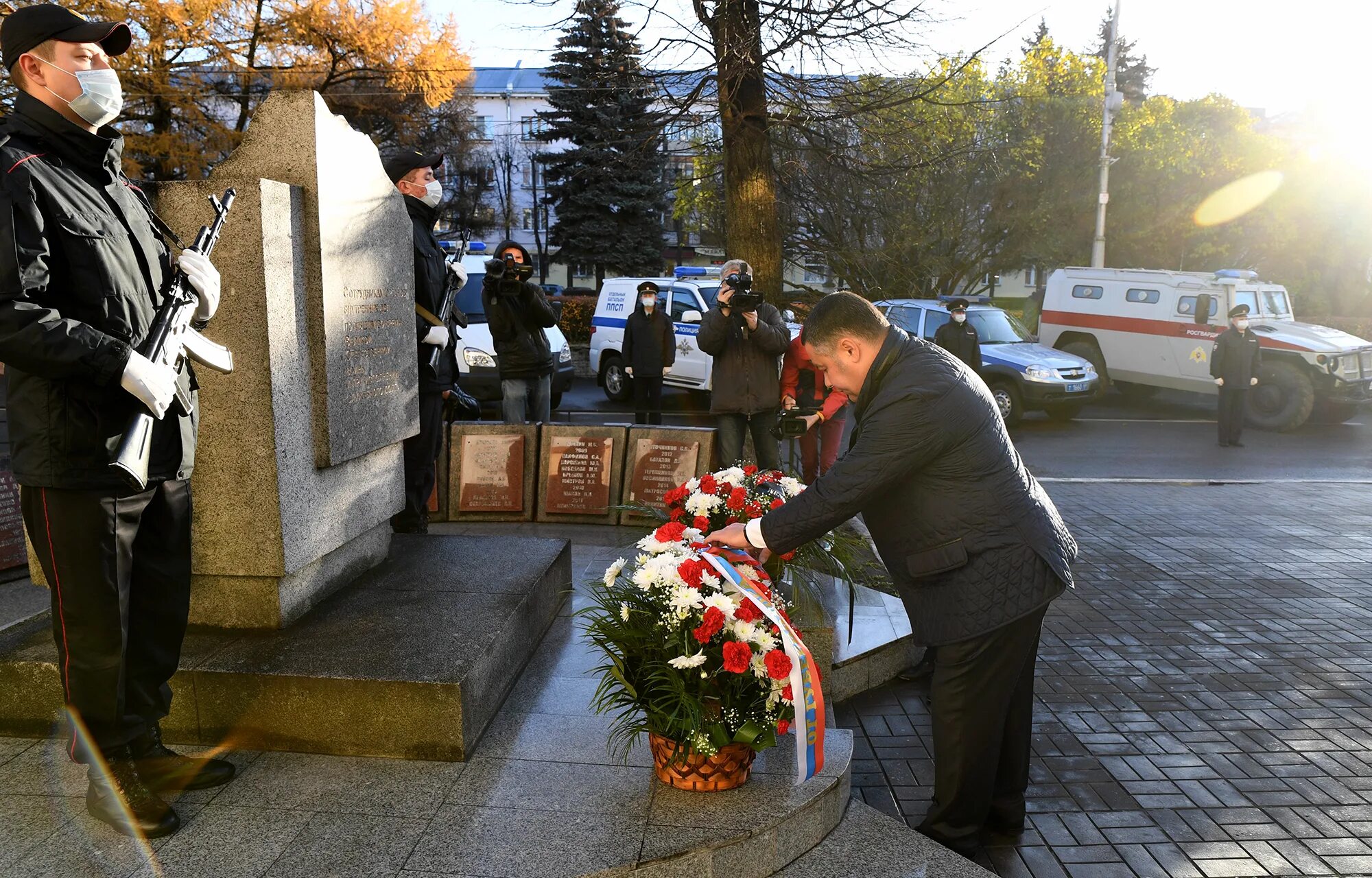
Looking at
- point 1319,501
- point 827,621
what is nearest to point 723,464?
point 827,621

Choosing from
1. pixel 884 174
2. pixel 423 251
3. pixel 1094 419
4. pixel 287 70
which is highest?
pixel 287 70

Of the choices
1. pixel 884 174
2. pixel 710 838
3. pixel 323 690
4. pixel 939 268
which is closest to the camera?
pixel 710 838

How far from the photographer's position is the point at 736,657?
309 centimetres

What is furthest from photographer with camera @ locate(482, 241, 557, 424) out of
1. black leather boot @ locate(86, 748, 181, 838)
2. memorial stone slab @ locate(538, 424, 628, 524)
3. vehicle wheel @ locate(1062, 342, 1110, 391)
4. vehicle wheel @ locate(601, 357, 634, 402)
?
vehicle wheel @ locate(1062, 342, 1110, 391)

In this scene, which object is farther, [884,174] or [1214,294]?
[1214,294]

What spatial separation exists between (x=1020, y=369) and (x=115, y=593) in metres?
14.1

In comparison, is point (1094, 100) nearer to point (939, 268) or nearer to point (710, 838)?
point (939, 268)

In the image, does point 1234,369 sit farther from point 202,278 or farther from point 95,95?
point 95,95

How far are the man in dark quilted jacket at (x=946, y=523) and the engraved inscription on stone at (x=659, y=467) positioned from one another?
164 inches

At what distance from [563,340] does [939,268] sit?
14039mm

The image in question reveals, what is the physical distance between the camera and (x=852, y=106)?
1020 cm

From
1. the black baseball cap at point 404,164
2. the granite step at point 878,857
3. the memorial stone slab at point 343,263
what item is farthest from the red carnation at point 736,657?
the black baseball cap at point 404,164

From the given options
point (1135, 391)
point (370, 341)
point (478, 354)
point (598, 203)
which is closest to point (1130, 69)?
point (598, 203)

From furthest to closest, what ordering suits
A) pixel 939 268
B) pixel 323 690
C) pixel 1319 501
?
pixel 939 268 → pixel 1319 501 → pixel 323 690
